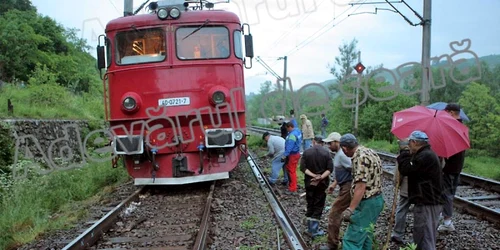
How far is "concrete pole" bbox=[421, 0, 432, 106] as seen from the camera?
1246 centimetres

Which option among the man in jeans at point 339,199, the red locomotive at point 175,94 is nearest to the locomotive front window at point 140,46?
the red locomotive at point 175,94

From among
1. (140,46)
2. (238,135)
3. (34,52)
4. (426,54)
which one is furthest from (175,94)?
(34,52)

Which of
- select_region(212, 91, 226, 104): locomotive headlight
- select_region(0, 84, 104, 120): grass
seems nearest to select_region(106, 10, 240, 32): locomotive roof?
select_region(212, 91, 226, 104): locomotive headlight

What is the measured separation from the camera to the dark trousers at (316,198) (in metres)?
5.97

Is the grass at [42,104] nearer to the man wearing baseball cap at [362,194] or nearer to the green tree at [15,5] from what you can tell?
the man wearing baseball cap at [362,194]

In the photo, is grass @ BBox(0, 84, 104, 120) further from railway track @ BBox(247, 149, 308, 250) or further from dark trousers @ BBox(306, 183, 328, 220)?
dark trousers @ BBox(306, 183, 328, 220)

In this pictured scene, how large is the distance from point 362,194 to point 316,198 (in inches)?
68.6

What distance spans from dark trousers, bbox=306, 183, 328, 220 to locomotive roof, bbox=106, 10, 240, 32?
429cm

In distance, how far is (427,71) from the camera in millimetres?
12664

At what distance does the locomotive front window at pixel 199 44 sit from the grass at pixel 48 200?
3556 millimetres

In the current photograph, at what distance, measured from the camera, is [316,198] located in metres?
6.03

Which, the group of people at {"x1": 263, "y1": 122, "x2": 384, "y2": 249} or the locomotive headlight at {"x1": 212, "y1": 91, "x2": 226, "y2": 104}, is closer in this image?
the group of people at {"x1": 263, "y1": 122, "x2": 384, "y2": 249}

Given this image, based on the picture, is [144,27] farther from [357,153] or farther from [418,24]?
[418,24]

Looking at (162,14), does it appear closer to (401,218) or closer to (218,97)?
(218,97)
